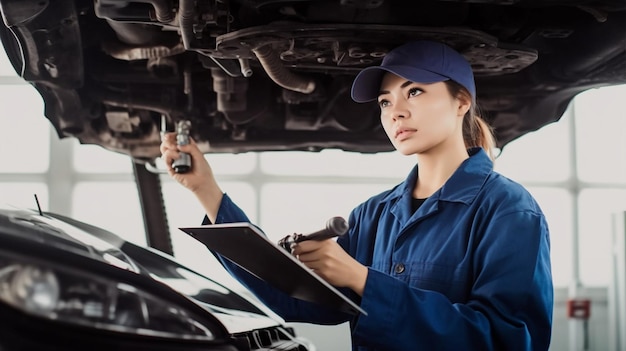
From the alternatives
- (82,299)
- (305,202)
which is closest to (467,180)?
(82,299)

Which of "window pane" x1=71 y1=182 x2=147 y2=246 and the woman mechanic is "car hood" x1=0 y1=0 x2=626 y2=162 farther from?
"window pane" x1=71 y1=182 x2=147 y2=246

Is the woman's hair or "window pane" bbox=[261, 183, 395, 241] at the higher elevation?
the woman's hair

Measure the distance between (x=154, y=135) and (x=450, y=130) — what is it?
66.9 inches

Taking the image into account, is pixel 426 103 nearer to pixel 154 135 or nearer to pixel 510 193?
pixel 510 193

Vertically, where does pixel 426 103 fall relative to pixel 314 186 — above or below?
above

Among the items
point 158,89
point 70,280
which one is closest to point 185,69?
point 158,89

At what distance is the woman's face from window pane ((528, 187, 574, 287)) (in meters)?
4.52

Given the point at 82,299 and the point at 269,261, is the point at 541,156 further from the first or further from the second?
the point at 82,299

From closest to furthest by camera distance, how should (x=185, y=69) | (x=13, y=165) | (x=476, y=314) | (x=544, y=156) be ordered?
(x=476, y=314) < (x=185, y=69) < (x=13, y=165) < (x=544, y=156)

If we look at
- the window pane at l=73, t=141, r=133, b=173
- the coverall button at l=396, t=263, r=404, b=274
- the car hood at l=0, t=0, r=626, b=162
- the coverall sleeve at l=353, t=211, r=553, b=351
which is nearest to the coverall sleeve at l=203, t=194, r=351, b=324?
the coverall button at l=396, t=263, r=404, b=274

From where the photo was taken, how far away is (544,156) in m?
5.72

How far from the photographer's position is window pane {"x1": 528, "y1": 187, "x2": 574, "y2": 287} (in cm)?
571

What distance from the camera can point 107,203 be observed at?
5223mm

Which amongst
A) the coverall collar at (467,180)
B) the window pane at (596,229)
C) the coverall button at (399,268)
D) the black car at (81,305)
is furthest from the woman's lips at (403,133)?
the window pane at (596,229)
